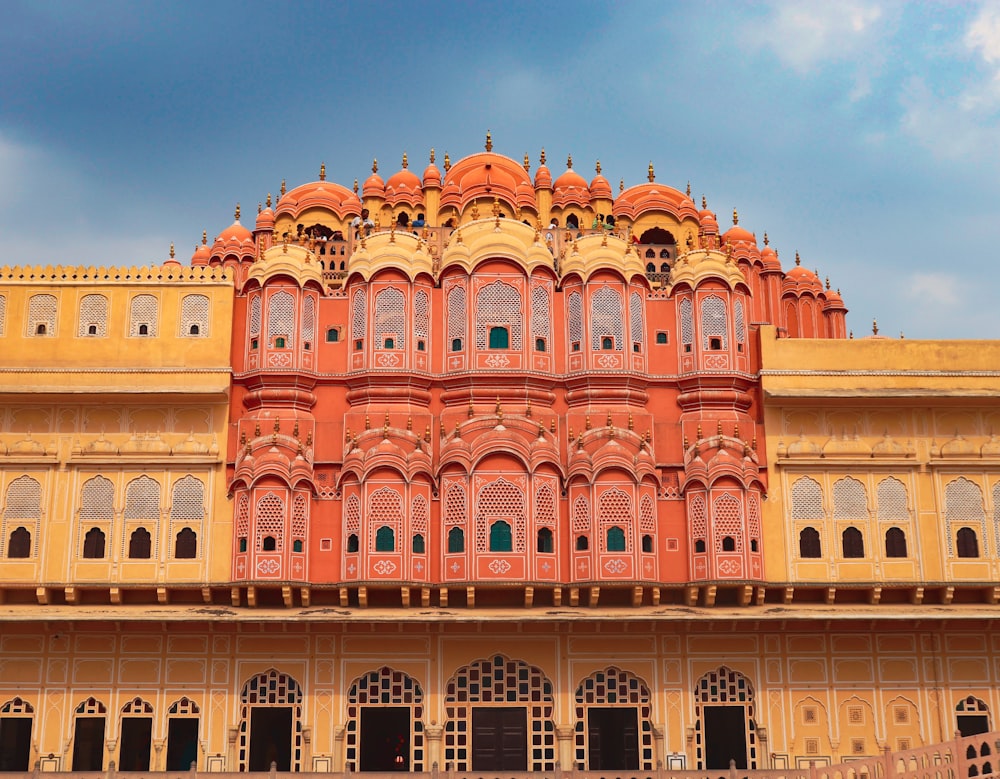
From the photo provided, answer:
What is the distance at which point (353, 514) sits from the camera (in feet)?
82.0

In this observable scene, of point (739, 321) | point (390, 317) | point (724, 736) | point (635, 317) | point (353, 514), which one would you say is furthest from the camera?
point (739, 321)

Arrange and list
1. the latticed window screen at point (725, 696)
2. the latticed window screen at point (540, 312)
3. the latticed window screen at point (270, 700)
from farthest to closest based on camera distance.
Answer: the latticed window screen at point (540, 312), the latticed window screen at point (725, 696), the latticed window screen at point (270, 700)

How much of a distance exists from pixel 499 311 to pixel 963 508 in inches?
421

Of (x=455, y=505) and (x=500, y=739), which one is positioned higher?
(x=455, y=505)

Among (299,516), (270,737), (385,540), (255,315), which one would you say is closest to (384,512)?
(385,540)

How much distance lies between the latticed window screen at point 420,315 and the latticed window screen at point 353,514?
383 centimetres

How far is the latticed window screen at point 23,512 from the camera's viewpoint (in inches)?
992

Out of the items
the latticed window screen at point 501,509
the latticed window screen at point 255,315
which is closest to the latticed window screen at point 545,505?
the latticed window screen at point 501,509

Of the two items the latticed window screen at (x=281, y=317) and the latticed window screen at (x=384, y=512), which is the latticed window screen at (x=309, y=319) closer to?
the latticed window screen at (x=281, y=317)

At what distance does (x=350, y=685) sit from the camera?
2450cm

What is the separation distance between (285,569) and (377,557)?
6.09 ft

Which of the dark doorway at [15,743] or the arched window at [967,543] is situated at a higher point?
the arched window at [967,543]

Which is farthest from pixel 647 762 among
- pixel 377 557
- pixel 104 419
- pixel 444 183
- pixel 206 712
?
pixel 444 183

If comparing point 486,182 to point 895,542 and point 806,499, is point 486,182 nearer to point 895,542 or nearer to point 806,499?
point 806,499
